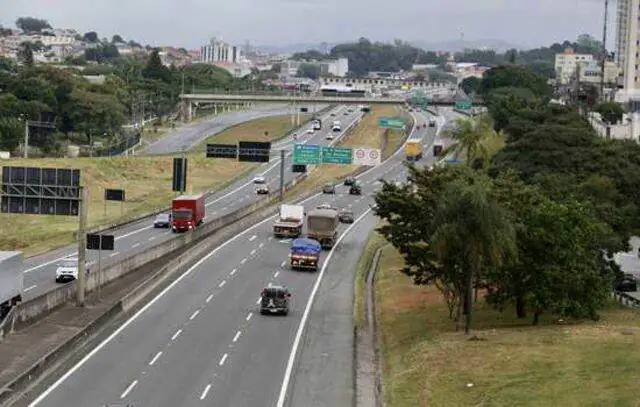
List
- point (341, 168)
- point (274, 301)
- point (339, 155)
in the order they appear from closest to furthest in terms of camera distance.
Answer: point (274, 301)
point (339, 155)
point (341, 168)

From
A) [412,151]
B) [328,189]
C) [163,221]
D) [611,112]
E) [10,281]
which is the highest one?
[611,112]

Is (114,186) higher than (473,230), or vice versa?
(473,230)

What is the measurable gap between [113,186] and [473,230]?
86809mm

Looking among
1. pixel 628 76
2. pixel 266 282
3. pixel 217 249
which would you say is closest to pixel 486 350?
pixel 266 282

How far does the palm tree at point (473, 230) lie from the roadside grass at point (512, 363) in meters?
3.26

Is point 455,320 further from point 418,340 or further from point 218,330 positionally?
point 218,330

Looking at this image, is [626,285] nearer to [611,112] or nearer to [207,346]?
[207,346]

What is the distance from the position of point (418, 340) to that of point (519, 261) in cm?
570

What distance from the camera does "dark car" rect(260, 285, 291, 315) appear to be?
53688 mm

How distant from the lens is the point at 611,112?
17138cm

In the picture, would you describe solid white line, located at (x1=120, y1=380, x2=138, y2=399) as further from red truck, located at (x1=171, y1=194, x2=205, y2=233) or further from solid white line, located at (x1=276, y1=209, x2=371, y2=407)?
red truck, located at (x1=171, y1=194, x2=205, y2=233)

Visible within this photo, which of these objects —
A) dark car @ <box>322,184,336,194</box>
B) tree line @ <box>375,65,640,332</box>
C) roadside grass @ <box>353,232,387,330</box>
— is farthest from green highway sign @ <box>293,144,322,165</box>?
tree line @ <box>375,65,640,332</box>

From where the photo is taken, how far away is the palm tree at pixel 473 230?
45469 millimetres

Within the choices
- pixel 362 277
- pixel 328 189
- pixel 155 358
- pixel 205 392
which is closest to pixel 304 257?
pixel 362 277
